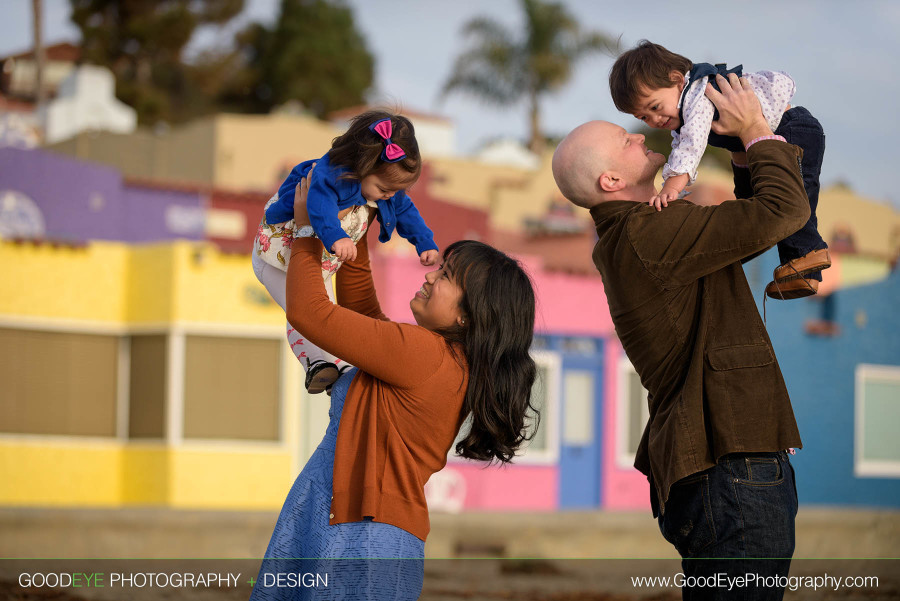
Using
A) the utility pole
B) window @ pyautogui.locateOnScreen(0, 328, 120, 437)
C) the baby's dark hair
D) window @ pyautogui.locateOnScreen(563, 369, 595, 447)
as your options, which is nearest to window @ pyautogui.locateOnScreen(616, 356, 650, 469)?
window @ pyautogui.locateOnScreen(563, 369, 595, 447)

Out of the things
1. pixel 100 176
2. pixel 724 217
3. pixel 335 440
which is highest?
pixel 100 176

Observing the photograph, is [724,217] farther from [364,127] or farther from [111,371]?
[111,371]

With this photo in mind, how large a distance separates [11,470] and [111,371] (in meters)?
2.00

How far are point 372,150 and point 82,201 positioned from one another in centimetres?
1868

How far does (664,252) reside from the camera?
117 inches

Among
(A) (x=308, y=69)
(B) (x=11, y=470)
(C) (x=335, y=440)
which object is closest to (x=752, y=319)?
(C) (x=335, y=440)

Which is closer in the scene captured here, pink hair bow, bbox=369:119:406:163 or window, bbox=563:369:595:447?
pink hair bow, bbox=369:119:406:163

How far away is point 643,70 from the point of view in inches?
138

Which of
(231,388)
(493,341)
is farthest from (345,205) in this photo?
(231,388)

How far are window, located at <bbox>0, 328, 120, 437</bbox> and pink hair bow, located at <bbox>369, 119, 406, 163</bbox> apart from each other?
12953 millimetres

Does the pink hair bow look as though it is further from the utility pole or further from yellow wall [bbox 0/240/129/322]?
the utility pole

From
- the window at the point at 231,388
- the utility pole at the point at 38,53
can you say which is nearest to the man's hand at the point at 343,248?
the window at the point at 231,388

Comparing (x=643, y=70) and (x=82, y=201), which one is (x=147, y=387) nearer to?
(x=82, y=201)

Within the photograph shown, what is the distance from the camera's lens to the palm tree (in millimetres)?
34156
